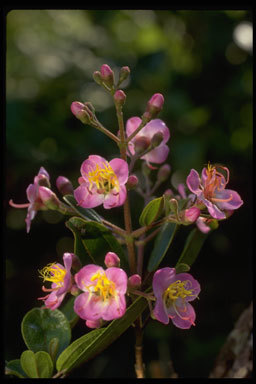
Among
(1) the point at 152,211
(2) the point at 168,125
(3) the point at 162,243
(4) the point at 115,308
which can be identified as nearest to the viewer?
(4) the point at 115,308

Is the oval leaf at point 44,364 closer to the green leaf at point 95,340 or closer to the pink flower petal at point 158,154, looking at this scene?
the green leaf at point 95,340

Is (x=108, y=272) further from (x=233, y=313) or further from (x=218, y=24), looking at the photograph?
(x=218, y=24)

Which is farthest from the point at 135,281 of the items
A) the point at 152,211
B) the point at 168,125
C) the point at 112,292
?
the point at 168,125

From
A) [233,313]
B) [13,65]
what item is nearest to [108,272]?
[233,313]

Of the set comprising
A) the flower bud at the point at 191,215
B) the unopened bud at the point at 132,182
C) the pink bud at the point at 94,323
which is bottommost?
the pink bud at the point at 94,323

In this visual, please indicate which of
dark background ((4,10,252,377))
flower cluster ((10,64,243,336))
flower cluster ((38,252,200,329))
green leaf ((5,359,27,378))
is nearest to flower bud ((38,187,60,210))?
flower cluster ((10,64,243,336))

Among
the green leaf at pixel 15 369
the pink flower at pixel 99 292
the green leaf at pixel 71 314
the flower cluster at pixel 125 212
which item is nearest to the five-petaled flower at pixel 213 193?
the flower cluster at pixel 125 212

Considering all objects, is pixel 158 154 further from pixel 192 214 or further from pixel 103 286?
pixel 103 286
